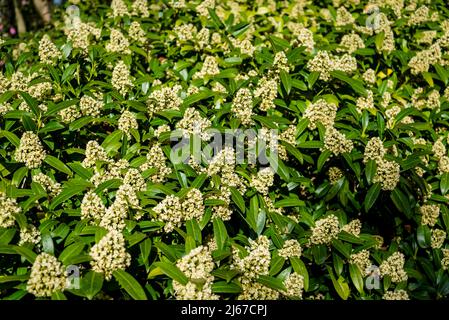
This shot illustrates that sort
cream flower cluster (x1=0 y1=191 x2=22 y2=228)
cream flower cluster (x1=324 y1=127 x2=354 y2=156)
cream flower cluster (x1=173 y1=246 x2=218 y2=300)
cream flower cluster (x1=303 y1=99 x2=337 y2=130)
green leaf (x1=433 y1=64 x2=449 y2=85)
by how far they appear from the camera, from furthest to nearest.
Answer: green leaf (x1=433 y1=64 x2=449 y2=85), cream flower cluster (x1=303 y1=99 x2=337 y2=130), cream flower cluster (x1=324 y1=127 x2=354 y2=156), cream flower cluster (x1=0 y1=191 x2=22 y2=228), cream flower cluster (x1=173 y1=246 x2=218 y2=300)

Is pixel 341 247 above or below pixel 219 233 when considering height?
below

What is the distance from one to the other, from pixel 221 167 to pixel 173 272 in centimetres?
70

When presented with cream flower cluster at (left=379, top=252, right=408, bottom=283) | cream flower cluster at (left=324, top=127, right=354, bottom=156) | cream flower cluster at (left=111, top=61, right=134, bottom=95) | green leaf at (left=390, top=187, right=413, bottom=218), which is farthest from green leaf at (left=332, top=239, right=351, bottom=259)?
cream flower cluster at (left=111, top=61, right=134, bottom=95)

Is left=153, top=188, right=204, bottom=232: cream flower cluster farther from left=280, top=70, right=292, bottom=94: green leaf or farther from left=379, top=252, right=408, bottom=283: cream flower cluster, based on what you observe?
left=379, top=252, right=408, bottom=283: cream flower cluster

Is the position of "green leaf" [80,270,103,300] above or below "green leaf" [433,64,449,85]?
below

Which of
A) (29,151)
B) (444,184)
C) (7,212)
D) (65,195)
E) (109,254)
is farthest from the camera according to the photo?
(444,184)

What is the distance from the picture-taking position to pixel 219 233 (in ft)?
7.88

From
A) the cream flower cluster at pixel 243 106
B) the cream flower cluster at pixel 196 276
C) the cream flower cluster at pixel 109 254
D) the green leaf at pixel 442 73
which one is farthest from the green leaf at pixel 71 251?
the green leaf at pixel 442 73

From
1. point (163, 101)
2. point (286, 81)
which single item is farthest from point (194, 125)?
point (286, 81)

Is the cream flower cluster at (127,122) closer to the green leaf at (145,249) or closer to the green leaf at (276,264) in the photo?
the green leaf at (145,249)

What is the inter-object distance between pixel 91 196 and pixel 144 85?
1.19m

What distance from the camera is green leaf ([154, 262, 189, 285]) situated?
6.70ft

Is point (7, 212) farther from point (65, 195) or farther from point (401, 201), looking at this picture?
point (401, 201)

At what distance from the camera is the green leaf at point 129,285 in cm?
199
